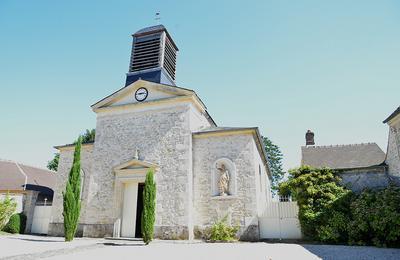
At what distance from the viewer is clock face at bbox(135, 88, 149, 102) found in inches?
567


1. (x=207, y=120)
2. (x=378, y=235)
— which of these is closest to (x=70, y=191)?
(x=207, y=120)

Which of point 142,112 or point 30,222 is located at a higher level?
point 142,112

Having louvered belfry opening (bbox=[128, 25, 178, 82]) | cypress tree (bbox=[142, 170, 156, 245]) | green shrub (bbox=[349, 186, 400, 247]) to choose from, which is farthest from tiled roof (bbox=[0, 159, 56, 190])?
green shrub (bbox=[349, 186, 400, 247])

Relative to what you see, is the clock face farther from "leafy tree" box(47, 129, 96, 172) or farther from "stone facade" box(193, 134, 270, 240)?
"leafy tree" box(47, 129, 96, 172)

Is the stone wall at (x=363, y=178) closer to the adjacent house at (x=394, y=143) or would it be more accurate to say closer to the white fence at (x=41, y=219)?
the adjacent house at (x=394, y=143)

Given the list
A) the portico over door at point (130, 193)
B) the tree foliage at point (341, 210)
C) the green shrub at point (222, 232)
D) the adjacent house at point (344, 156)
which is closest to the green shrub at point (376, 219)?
the tree foliage at point (341, 210)

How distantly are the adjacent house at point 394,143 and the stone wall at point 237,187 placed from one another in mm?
5825

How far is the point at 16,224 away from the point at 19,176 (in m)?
4.70

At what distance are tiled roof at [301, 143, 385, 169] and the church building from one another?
22.3 feet

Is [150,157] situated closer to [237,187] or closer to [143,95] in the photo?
[143,95]

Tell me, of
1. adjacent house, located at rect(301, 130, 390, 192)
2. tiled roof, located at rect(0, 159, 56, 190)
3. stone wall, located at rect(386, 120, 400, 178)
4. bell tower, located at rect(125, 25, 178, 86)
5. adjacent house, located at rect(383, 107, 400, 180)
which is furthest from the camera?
tiled roof, located at rect(0, 159, 56, 190)

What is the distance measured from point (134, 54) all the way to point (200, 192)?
360 inches

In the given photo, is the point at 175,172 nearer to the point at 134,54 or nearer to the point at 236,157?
the point at 236,157

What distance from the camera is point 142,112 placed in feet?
46.4
